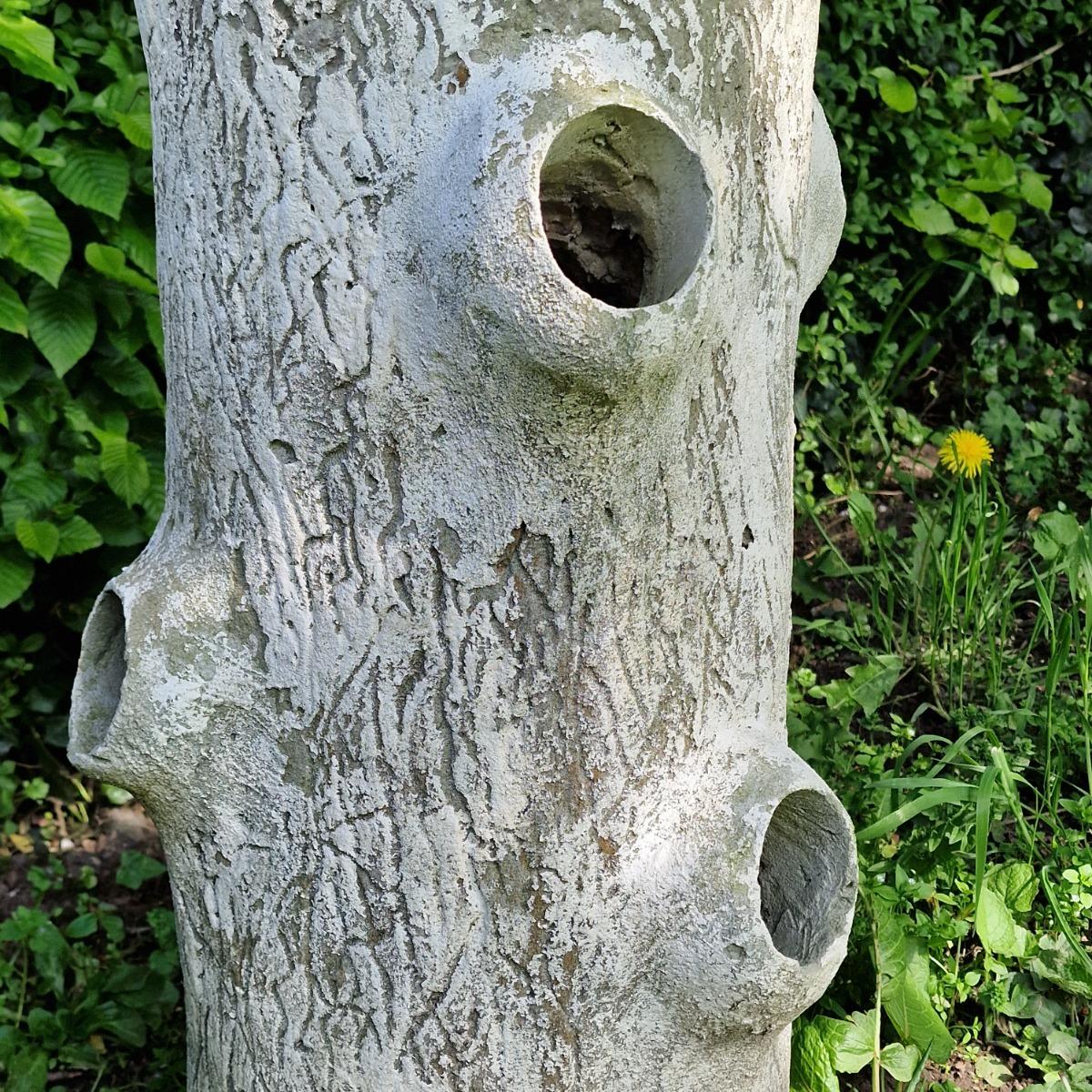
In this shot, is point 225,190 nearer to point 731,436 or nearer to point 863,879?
point 731,436

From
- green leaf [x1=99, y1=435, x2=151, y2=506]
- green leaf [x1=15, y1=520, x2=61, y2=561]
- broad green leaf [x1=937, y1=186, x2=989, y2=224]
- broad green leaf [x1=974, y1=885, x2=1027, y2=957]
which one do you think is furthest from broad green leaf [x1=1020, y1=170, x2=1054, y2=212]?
green leaf [x1=15, y1=520, x2=61, y2=561]

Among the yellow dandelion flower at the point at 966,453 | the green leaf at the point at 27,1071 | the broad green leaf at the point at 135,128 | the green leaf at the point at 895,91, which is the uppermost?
the green leaf at the point at 895,91

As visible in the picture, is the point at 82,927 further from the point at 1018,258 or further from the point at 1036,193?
the point at 1036,193

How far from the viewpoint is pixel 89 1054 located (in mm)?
2568

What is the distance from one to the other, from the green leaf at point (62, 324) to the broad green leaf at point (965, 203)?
2732 mm

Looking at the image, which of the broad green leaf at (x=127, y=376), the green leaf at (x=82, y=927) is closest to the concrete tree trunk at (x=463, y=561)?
the green leaf at (x=82, y=927)

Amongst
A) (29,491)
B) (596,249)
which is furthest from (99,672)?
(29,491)

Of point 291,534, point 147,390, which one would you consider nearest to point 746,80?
point 291,534

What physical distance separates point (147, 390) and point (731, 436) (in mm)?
1958

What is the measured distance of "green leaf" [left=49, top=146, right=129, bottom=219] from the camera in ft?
9.24

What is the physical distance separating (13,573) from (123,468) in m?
0.36

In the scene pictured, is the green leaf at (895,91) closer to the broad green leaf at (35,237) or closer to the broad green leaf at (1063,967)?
the broad green leaf at (35,237)

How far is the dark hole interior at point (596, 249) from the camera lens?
1465mm

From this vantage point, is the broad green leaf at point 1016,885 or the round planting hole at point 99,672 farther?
the broad green leaf at point 1016,885
